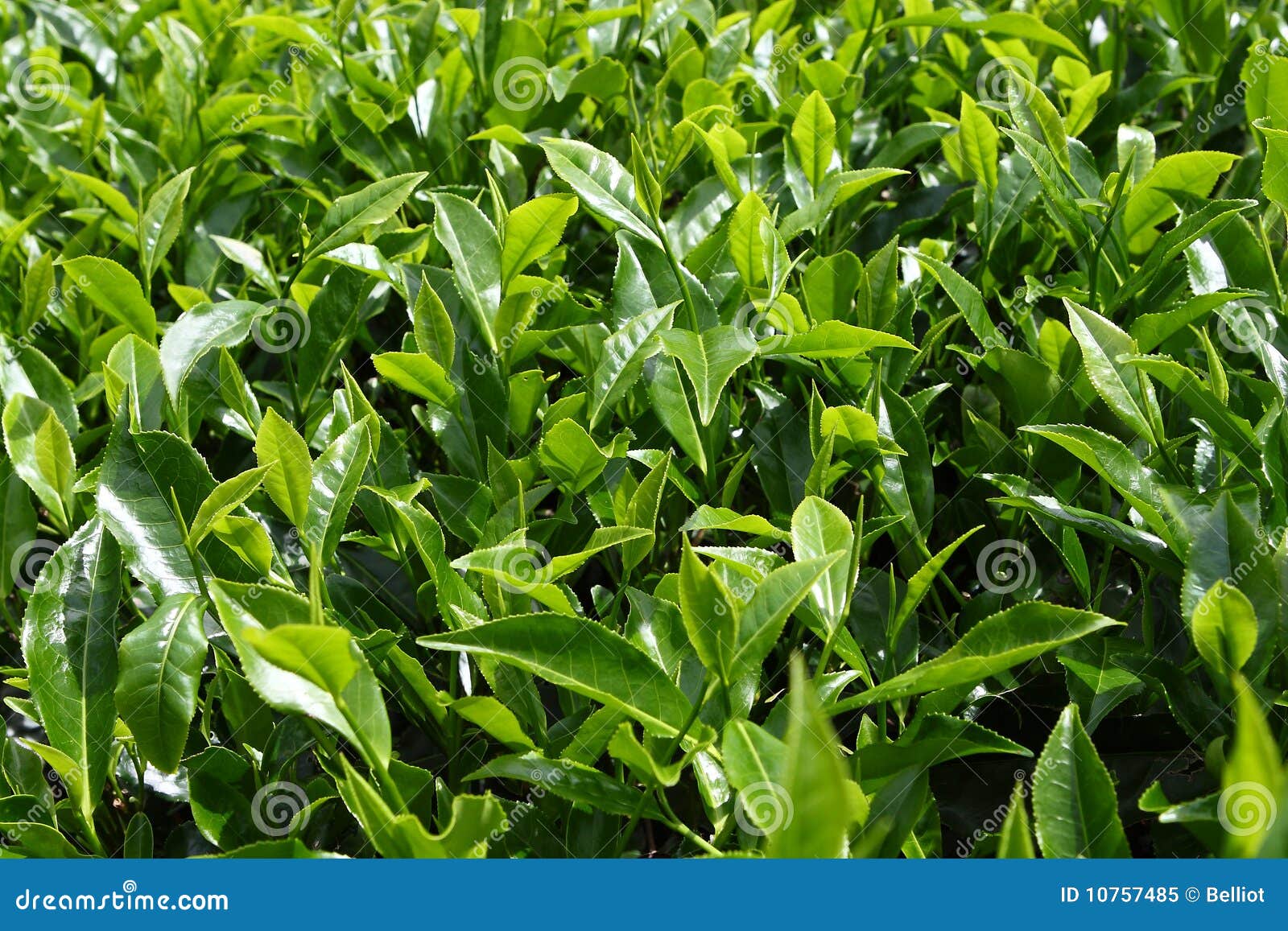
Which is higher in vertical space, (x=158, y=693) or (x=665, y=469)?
(x=665, y=469)

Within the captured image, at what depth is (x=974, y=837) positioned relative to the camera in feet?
4.62

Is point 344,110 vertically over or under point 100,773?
over

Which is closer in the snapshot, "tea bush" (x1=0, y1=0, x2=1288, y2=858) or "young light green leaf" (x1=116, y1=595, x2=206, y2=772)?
"tea bush" (x1=0, y1=0, x2=1288, y2=858)

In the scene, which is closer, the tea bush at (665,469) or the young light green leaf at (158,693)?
the tea bush at (665,469)

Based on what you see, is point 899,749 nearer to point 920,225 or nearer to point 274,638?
point 274,638

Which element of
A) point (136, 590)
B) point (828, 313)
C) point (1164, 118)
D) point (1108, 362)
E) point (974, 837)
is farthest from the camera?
point (1164, 118)

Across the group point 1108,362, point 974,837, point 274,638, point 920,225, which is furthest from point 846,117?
point 274,638

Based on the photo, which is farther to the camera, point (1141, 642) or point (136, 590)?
point (136, 590)

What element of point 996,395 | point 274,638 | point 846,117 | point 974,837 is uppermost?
point 846,117

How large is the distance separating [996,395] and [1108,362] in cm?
23

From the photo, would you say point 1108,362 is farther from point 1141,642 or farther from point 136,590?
point 136,590

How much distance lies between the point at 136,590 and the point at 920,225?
1.40 meters

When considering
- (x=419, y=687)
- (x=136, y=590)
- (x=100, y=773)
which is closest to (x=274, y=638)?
(x=419, y=687)

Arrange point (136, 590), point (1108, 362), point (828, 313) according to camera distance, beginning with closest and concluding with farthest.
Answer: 1. point (1108, 362)
2. point (136, 590)
3. point (828, 313)
